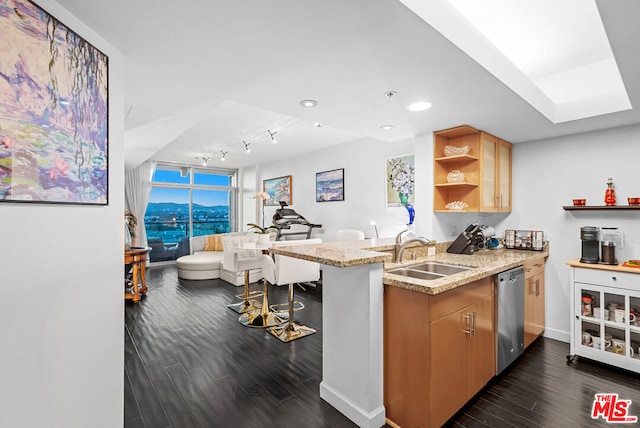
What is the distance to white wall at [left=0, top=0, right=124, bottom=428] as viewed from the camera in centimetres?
104

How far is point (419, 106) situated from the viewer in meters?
2.37

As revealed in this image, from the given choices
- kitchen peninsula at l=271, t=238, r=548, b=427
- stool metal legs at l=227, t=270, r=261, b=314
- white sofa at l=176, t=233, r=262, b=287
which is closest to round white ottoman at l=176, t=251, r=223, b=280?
white sofa at l=176, t=233, r=262, b=287

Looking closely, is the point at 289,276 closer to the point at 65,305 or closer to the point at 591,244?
the point at 65,305

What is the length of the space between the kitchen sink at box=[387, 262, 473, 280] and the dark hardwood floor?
2.93 feet

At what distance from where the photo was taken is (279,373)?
2510 mm

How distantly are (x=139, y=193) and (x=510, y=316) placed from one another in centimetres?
760

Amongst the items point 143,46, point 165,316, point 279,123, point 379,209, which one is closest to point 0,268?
point 143,46

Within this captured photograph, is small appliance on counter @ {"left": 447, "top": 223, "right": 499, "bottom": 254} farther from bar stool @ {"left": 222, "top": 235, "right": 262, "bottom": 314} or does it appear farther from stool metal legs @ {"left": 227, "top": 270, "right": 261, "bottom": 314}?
stool metal legs @ {"left": 227, "top": 270, "right": 261, "bottom": 314}

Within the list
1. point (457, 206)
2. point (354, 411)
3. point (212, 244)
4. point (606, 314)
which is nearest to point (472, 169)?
point (457, 206)

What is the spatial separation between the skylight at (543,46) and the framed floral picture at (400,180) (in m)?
1.76

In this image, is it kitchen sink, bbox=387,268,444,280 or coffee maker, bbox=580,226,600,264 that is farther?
coffee maker, bbox=580,226,600,264

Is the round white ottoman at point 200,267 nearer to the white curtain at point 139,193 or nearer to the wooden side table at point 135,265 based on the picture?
the wooden side table at point 135,265

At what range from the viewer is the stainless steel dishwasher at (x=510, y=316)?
7.90 feet

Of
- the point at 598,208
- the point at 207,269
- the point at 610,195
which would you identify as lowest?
the point at 207,269
